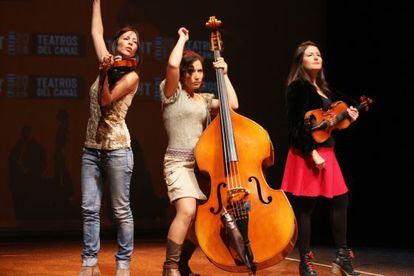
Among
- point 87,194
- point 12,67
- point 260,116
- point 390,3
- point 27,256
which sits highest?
point 390,3

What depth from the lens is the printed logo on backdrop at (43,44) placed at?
5980mm

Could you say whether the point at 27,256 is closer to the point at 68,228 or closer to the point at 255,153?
the point at 68,228

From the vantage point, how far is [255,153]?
338cm

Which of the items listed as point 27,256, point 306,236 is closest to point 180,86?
point 306,236

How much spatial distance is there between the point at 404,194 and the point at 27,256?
3.36m

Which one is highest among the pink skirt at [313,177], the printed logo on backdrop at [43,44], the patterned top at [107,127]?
the printed logo on backdrop at [43,44]

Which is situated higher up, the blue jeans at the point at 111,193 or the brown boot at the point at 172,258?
the blue jeans at the point at 111,193

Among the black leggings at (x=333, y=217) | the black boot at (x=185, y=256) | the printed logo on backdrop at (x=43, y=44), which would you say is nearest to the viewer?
the black boot at (x=185, y=256)

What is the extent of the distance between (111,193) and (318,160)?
3.86 ft

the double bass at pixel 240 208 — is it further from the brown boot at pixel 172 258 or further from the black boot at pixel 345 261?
the black boot at pixel 345 261

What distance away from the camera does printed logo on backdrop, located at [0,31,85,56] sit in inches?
235

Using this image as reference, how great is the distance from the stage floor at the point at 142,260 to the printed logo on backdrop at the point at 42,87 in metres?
1.34

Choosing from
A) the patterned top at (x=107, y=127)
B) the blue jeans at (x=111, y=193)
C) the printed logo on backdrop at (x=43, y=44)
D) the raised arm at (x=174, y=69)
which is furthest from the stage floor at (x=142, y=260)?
the printed logo on backdrop at (x=43, y=44)

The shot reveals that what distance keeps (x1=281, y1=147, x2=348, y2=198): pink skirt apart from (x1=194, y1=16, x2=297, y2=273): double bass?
1.69 feet
